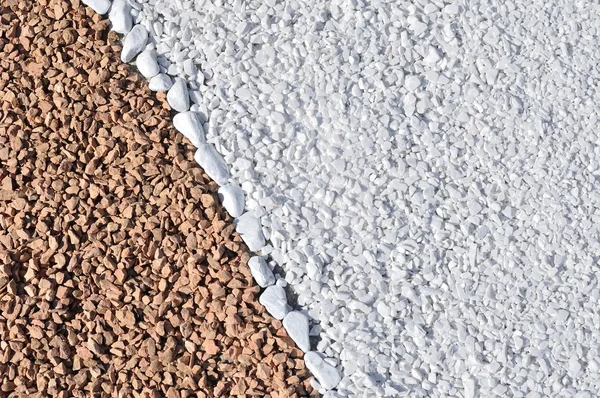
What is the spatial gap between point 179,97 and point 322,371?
1053 millimetres

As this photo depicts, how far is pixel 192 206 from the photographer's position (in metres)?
2.56

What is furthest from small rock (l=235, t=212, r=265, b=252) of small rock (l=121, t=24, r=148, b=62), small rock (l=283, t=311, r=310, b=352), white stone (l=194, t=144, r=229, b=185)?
small rock (l=121, t=24, r=148, b=62)

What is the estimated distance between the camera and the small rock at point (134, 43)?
9.18 ft

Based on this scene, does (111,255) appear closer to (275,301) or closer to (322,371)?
(275,301)

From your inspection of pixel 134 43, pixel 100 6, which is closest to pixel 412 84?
pixel 134 43

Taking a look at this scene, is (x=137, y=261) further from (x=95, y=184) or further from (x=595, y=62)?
(x=595, y=62)

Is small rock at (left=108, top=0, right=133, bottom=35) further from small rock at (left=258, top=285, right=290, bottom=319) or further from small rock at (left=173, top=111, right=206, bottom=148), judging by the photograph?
small rock at (left=258, top=285, right=290, bottom=319)

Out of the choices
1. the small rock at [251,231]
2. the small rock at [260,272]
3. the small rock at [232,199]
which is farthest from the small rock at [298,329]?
the small rock at [232,199]

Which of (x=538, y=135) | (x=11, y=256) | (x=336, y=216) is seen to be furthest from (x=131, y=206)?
(x=538, y=135)

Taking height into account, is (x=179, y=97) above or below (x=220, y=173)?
above

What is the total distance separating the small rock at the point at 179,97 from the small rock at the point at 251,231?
456mm

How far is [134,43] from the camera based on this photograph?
9.20 feet

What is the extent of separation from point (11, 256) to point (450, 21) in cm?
177

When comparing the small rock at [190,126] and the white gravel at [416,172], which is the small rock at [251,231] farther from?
the small rock at [190,126]
